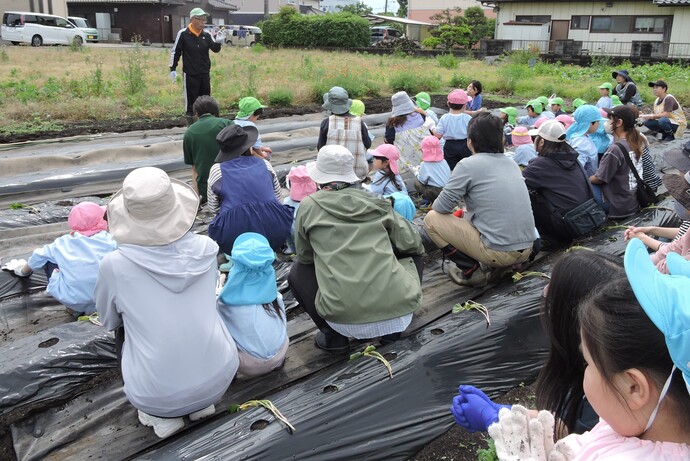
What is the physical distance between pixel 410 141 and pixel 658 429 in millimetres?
5434

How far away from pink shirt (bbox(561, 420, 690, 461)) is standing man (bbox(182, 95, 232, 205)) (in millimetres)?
4472

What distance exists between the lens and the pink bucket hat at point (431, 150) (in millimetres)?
5512

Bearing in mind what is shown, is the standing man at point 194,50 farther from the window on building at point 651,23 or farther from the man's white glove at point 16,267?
the window on building at point 651,23

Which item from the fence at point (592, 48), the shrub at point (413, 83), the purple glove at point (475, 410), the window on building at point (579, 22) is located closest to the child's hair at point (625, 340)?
the purple glove at point (475, 410)

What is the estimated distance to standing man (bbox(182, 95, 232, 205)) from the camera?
535cm

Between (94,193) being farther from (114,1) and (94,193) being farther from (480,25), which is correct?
(114,1)

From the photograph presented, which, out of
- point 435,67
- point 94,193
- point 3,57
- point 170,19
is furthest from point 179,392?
point 170,19

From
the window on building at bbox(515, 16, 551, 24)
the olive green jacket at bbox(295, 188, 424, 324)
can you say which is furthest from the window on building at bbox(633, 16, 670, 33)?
the olive green jacket at bbox(295, 188, 424, 324)

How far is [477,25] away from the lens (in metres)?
31.0

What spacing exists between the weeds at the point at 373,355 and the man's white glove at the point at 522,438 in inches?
51.0

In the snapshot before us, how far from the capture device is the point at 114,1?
3525 centimetres

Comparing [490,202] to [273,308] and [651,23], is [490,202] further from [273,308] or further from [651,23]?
[651,23]

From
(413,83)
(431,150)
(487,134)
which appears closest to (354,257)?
(487,134)

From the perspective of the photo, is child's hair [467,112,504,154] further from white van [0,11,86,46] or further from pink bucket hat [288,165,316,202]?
white van [0,11,86,46]
